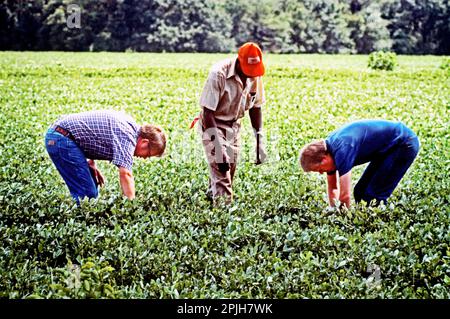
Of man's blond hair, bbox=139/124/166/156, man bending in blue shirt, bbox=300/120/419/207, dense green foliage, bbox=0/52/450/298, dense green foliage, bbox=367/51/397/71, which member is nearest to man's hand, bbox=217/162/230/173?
dense green foliage, bbox=0/52/450/298

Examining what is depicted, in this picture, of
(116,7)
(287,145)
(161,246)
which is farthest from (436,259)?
(116,7)

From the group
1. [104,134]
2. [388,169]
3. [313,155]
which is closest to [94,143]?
[104,134]

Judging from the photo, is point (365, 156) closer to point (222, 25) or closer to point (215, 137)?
point (215, 137)

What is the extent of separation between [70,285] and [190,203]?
2.04 meters

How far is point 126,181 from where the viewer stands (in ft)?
18.3

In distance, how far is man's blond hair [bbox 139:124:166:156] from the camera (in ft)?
18.5

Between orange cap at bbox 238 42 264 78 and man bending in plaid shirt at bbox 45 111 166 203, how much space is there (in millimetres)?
832

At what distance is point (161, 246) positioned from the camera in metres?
4.89

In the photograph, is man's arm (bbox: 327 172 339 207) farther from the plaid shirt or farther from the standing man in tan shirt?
the plaid shirt

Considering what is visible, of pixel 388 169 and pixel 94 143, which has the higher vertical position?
pixel 94 143

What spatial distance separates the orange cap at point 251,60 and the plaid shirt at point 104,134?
3.14 ft

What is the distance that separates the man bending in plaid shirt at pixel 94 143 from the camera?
18.4 ft

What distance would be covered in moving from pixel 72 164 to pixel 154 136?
0.69m
